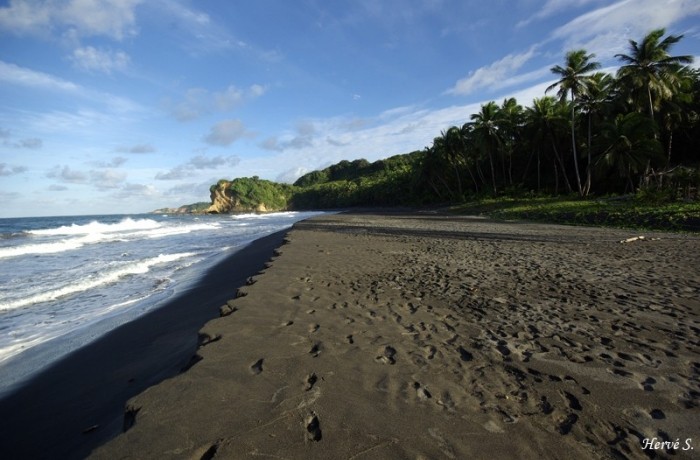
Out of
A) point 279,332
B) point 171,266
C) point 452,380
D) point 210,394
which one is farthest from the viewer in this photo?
point 171,266

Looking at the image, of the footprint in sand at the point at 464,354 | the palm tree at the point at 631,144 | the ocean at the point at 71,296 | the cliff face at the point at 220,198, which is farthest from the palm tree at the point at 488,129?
the cliff face at the point at 220,198

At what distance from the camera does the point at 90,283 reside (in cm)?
1052

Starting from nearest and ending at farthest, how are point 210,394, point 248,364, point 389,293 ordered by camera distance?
point 210,394, point 248,364, point 389,293

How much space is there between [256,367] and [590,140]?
3823 cm

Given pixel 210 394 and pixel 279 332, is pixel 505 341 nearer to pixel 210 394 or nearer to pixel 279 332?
pixel 279 332

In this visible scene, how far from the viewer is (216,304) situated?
7.12 meters

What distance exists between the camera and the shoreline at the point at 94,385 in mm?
3334

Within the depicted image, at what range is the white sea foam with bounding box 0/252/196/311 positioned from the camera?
8.58 m

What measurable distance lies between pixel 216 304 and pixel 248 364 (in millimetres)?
3616

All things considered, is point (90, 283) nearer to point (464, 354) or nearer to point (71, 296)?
point (71, 296)

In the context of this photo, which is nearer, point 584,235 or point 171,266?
point 171,266

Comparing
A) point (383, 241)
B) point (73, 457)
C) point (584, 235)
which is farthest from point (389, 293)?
point (584, 235)

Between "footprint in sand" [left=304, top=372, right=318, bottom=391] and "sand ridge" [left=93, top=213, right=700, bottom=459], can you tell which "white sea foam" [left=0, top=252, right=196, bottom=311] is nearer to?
"sand ridge" [left=93, top=213, right=700, bottom=459]

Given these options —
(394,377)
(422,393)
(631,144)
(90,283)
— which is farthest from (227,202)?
(422,393)
